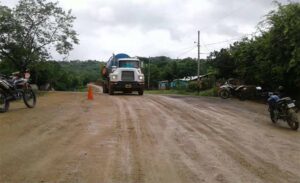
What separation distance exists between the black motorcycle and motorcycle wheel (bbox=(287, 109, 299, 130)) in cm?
938

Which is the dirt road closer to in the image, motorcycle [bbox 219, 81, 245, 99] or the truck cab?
the truck cab

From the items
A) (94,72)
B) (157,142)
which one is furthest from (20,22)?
(94,72)

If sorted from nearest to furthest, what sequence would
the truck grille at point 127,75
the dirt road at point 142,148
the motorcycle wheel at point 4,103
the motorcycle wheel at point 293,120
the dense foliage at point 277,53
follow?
the dirt road at point 142,148 → the motorcycle wheel at point 293,120 → the motorcycle wheel at point 4,103 → the dense foliage at point 277,53 → the truck grille at point 127,75

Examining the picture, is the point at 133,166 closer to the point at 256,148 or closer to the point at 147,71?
the point at 256,148

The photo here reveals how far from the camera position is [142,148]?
33.1 feet

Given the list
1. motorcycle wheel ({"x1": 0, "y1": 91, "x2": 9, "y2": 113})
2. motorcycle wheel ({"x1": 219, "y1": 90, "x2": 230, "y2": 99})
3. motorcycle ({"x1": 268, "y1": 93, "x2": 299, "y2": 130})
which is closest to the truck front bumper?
motorcycle wheel ({"x1": 219, "y1": 90, "x2": 230, "y2": 99})

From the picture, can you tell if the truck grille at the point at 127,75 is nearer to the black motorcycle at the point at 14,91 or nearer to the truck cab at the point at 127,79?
the truck cab at the point at 127,79

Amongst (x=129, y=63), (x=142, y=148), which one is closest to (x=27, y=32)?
(x=129, y=63)

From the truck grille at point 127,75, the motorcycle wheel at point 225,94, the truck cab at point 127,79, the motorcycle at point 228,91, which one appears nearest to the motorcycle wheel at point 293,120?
the motorcycle at point 228,91

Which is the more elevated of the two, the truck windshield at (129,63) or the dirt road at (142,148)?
the truck windshield at (129,63)

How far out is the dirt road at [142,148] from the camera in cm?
801

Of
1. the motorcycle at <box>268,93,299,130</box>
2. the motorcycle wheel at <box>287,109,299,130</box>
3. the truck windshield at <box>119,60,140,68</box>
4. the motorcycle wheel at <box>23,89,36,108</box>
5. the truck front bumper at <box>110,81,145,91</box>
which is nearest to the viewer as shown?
the motorcycle wheel at <box>287,109,299,130</box>

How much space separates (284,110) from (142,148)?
24.2 ft

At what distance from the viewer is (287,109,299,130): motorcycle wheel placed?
15049 millimetres
